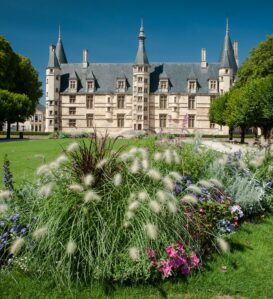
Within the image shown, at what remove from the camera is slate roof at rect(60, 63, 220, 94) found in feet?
181

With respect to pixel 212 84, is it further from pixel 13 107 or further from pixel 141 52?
pixel 13 107

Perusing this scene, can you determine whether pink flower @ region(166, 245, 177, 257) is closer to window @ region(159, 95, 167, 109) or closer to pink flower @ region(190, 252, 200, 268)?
pink flower @ region(190, 252, 200, 268)

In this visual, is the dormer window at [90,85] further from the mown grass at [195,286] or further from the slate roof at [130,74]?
the mown grass at [195,286]

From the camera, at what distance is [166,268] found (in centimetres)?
385

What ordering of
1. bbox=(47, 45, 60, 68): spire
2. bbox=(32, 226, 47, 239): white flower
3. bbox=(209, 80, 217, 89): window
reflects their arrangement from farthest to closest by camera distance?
bbox=(47, 45, 60, 68): spire → bbox=(209, 80, 217, 89): window → bbox=(32, 226, 47, 239): white flower

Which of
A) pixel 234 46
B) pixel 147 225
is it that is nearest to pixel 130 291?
pixel 147 225

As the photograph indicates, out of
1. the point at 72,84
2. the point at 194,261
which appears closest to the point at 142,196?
the point at 194,261

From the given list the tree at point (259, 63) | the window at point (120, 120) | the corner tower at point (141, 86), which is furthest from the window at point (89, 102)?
the tree at point (259, 63)

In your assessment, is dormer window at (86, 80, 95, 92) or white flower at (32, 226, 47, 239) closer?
white flower at (32, 226, 47, 239)

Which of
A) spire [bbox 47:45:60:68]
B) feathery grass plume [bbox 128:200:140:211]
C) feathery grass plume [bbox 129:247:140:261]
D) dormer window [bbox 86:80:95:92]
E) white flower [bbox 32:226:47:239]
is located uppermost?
spire [bbox 47:45:60:68]

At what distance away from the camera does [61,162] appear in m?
4.55

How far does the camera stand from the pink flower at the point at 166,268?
12.6 ft

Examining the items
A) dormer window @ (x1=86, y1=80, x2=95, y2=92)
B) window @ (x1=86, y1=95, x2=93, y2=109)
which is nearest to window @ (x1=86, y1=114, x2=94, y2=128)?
window @ (x1=86, y1=95, x2=93, y2=109)

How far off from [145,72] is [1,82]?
838 inches
